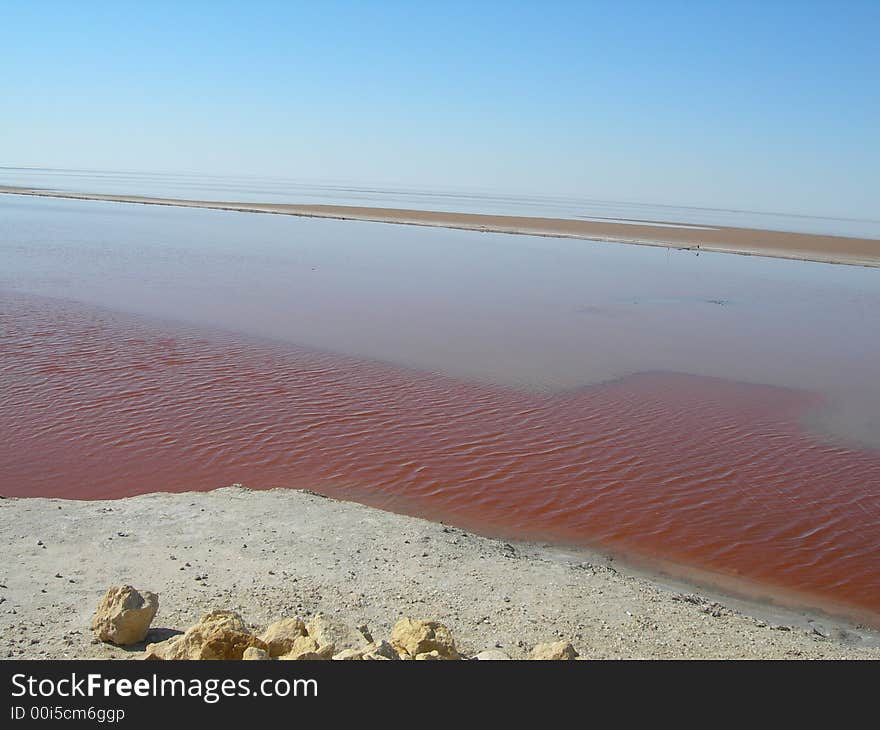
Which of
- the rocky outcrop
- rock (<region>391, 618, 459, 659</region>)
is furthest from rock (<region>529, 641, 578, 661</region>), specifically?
rock (<region>391, 618, 459, 659</region>)

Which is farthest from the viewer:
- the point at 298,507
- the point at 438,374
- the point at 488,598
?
the point at 438,374

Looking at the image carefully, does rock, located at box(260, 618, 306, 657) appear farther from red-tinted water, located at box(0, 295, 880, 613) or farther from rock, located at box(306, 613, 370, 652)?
red-tinted water, located at box(0, 295, 880, 613)

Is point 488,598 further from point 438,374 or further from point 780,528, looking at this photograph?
point 438,374

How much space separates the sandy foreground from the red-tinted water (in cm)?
102

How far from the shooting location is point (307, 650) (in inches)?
182

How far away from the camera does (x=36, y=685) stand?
406 cm

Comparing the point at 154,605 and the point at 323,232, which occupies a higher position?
the point at 323,232

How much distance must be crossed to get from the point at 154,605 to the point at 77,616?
27.6 inches

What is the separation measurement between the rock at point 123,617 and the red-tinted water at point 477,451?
3.77 m

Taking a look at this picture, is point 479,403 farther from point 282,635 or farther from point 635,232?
point 635,232

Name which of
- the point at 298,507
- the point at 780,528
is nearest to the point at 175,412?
the point at 298,507

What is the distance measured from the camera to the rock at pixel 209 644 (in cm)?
462

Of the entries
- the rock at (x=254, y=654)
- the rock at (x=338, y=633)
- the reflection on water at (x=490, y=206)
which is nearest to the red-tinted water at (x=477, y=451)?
the rock at (x=338, y=633)

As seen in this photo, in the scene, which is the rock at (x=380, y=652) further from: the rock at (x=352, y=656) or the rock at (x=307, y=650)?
the rock at (x=307, y=650)
